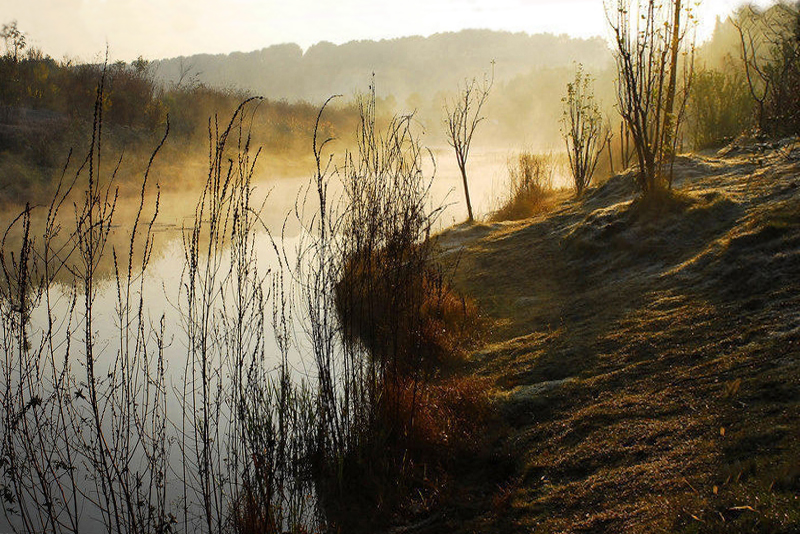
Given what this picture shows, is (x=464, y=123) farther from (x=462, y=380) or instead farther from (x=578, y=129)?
(x=462, y=380)

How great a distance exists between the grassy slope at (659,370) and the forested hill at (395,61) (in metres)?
88.0

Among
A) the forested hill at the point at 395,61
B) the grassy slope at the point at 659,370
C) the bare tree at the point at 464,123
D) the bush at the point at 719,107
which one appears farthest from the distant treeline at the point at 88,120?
the forested hill at the point at 395,61

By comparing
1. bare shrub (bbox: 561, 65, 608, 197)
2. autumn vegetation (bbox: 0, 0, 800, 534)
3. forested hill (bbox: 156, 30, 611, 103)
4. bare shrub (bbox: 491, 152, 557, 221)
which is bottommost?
autumn vegetation (bbox: 0, 0, 800, 534)

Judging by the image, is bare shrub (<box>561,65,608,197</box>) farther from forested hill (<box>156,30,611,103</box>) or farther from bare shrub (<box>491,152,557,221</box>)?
forested hill (<box>156,30,611,103</box>)

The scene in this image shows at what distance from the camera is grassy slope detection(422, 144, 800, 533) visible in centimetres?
202

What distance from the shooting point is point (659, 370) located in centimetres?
293

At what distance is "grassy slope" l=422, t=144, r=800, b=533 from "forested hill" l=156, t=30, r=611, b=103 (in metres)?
88.0

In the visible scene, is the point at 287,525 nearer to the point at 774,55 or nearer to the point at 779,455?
the point at 779,455

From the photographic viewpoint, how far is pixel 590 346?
355 centimetres

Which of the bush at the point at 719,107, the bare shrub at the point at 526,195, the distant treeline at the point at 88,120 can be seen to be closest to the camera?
the bush at the point at 719,107

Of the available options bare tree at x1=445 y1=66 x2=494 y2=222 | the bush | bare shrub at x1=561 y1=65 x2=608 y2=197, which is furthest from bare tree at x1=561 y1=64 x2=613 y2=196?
the bush

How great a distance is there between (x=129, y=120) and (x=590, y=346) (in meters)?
13.8

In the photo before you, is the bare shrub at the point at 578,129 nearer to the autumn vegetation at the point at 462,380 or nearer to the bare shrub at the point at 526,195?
the bare shrub at the point at 526,195

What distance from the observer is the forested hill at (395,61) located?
94.1 meters
